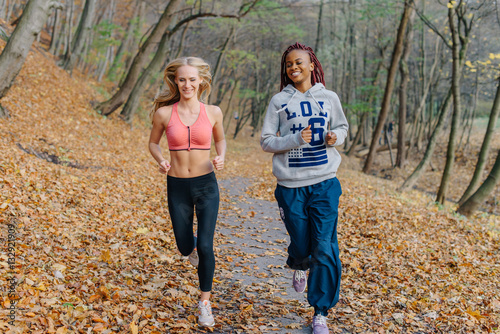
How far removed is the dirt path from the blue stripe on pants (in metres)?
0.42

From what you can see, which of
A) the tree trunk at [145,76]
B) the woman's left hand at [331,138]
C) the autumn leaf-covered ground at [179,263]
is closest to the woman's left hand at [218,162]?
the woman's left hand at [331,138]

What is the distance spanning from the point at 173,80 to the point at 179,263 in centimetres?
242

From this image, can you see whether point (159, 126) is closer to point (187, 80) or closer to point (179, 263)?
point (187, 80)

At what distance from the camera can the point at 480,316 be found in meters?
4.22

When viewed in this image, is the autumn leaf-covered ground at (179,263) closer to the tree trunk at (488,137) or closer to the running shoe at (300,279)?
the running shoe at (300,279)

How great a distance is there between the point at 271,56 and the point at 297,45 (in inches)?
1208

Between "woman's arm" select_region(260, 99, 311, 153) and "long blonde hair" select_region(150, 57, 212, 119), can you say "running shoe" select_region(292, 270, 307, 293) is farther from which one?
"long blonde hair" select_region(150, 57, 212, 119)

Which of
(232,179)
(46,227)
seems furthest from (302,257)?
(232,179)

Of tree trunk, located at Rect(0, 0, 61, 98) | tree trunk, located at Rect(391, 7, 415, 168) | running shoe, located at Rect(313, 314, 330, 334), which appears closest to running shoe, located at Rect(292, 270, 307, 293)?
running shoe, located at Rect(313, 314, 330, 334)

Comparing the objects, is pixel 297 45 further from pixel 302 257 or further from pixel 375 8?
pixel 375 8

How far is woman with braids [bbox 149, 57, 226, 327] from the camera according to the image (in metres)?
3.63

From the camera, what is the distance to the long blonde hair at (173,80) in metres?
3.79

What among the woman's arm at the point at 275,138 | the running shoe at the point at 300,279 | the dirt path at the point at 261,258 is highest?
the woman's arm at the point at 275,138

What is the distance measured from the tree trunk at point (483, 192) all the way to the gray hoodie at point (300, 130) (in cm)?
791
